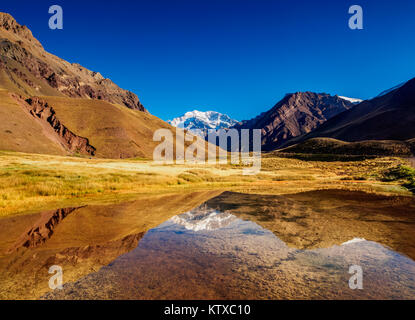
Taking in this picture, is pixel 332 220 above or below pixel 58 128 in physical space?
below

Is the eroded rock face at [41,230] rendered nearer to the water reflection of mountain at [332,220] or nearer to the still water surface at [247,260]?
the still water surface at [247,260]

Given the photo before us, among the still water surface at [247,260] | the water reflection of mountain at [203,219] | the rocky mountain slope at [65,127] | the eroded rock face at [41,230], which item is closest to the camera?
the still water surface at [247,260]

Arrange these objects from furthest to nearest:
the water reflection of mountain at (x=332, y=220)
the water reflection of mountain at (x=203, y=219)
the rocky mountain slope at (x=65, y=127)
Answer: the rocky mountain slope at (x=65, y=127) < the water reflection of mountain at (x=203, y=219) < the water reflection of mountain at (x=332, y=220)

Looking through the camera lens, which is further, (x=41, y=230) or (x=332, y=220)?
(x=332, y=220)

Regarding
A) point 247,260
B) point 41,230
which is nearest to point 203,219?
point 247,260

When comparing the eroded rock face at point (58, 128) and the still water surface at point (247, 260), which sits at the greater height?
A: the eroded rock face at point (58, 128)

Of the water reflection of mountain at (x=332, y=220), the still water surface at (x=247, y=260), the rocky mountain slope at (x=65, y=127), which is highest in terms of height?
the rocky mountain slope at (x=65, y=127)

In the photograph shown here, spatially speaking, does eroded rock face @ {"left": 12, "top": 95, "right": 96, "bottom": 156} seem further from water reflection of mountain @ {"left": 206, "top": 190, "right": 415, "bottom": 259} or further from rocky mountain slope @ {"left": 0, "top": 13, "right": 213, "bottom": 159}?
water reflection of mountain @ {"left": 206, "top": 190, "right": 415, "bottom": 259}

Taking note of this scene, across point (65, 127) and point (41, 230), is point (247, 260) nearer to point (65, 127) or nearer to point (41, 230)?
point (41, 230)

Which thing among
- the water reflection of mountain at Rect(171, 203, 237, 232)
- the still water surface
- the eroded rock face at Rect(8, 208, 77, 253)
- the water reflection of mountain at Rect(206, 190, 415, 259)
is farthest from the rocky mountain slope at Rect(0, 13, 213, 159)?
the still water surface

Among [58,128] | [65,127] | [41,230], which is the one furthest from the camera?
[65,127]

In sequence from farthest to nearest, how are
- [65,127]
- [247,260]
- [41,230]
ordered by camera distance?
[65,127]
[41,230]
[247,260]

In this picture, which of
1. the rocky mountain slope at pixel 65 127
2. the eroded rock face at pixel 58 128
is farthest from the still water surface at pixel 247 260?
the eroded rock face at pixel 58 128

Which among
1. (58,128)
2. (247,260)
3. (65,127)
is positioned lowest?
(247,260)
